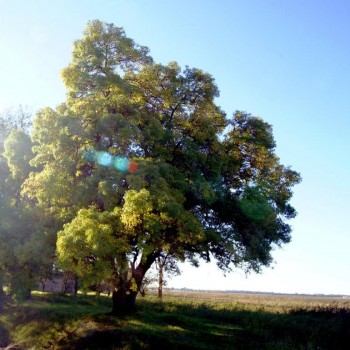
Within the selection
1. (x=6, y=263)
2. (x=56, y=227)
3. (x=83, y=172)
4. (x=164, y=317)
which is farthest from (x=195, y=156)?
(x=6, y=263)

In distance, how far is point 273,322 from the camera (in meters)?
26.9

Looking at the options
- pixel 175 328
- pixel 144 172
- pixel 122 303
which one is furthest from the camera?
pixel 122 303

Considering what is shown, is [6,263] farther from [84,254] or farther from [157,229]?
[157,229]

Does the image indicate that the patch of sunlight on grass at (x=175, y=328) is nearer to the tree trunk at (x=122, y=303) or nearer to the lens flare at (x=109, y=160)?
the tree trunk at (x=122, y=303)

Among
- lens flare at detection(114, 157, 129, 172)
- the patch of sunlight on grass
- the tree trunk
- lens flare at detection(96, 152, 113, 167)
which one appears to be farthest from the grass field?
lens flare at detection(96, 152, 113, 167)

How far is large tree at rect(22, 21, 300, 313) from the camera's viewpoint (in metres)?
20.3

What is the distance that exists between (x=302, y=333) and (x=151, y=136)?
1430 cm

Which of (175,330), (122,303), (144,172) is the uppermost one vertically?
(144,172)

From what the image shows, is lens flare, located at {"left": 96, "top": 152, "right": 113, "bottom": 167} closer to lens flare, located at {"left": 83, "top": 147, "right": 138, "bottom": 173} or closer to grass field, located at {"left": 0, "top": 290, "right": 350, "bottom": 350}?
lens flare, located at {"left": 83, "top": 147, "right": 138, "bottom": 173}

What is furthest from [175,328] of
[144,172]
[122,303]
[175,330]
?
[144,172]

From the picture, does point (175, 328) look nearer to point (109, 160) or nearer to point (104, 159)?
point (109, 160)

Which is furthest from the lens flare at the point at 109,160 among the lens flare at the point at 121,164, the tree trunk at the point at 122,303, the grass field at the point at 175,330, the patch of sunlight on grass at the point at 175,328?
the tree trunk at the point at 122,303

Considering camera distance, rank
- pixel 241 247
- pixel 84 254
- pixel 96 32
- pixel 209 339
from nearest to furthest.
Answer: pixel 84 254 < pixel 209 339 < pixel 96 32 < pixel 241 247

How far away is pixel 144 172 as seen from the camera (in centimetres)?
2200
